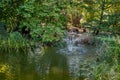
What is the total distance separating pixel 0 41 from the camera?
45.6 ft

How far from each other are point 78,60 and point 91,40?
5412 millimetres

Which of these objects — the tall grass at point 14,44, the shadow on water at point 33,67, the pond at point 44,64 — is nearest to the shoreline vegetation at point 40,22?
the tall grass at point 14,44

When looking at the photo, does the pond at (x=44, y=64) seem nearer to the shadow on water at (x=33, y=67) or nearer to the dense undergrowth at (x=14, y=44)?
the shadow on water at (x=33, y=67)

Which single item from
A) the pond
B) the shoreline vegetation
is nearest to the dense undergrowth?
the shoreline vegetation

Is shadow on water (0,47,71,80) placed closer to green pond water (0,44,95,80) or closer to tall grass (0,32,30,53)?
green pond water (0,44,95,80)

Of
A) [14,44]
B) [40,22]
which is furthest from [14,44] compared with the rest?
[40,22]

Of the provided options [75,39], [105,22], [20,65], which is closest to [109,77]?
[20,65]

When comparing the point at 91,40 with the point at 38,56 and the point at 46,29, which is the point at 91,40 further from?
the point at 38,56

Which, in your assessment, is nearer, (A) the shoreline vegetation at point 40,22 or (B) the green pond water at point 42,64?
(B) the green pond water at point 42,64

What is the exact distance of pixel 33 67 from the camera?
11.2 metres

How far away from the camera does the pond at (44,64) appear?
32.8 ft

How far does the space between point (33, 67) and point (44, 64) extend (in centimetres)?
76

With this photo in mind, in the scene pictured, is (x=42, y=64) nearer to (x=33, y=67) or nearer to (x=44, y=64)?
(x=44, y=64)

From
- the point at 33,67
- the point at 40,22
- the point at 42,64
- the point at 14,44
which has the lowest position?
the point at 42,64
